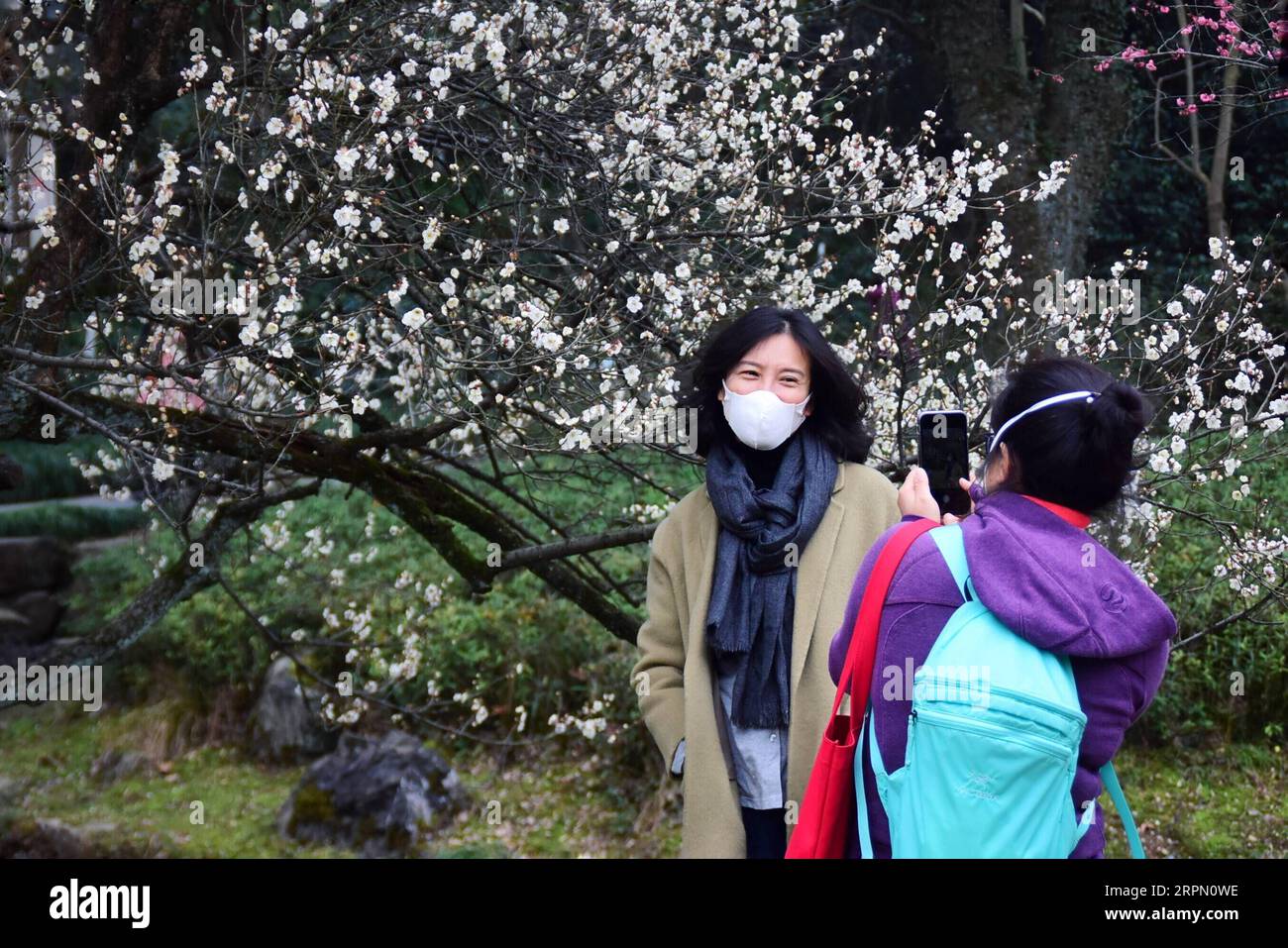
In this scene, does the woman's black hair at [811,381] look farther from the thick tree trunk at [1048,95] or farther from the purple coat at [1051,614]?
the thick tree trunk at [1048,95]

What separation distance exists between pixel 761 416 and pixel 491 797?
498 centimetres

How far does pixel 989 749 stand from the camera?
1.74 m

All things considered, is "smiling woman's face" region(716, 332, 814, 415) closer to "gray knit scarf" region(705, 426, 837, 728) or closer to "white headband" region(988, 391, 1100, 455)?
"gray knit scarf" region(705, 426, 837, 728)

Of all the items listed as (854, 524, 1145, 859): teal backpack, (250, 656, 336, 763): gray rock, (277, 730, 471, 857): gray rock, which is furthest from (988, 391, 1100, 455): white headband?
(250, 656, 336, 763): gray rock

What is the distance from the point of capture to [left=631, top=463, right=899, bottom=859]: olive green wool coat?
8.25ft

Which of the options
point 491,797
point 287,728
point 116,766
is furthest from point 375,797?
point 116,766

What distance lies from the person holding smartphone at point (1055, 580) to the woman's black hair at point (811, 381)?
757mm

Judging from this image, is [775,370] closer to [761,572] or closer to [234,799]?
[761,572]

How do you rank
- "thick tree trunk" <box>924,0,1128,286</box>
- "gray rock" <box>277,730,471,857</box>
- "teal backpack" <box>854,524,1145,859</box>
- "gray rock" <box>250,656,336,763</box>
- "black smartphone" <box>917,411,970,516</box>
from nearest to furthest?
1. "teal backpack" <box>854,524,1145,859</box>
2. "black smartphone" <box>917,411,970,516</box>
3. "gray rock" <box>277,730,471,857</box>
4. "gray rock" <box>250,656,336,763</box>
5. "thick tree trunk" <box>924,0,1128,286</box>

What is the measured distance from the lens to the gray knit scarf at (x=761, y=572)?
8.43 feet

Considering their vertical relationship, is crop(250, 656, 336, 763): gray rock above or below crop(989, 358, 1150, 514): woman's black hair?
below

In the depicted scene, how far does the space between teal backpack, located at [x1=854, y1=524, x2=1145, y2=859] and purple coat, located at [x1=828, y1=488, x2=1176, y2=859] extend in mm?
33

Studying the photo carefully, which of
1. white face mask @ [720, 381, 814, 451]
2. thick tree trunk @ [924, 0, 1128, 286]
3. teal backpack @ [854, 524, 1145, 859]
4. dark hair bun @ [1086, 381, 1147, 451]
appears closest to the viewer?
teal backpack @ [854, 524, 1145, 859]
